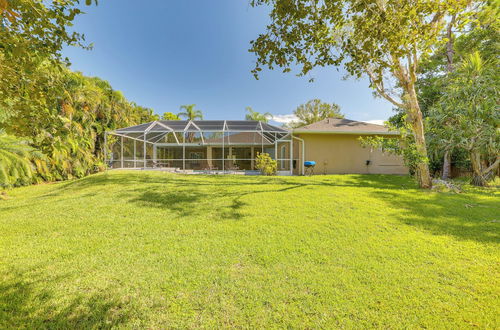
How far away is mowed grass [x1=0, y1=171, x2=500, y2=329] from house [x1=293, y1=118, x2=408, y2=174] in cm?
851

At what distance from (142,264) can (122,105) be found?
1779 cm

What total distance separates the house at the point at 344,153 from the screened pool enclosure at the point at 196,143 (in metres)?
1.49

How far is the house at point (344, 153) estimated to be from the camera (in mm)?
14523

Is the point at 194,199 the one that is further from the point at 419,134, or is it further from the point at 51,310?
the point at 419,134

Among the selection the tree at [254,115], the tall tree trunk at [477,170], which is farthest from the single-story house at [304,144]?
the tree at [254,115]

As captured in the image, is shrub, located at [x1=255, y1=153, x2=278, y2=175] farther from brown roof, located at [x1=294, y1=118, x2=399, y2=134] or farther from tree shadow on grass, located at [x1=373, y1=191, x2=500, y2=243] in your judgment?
tree shadow on grass, located at [x1=373, y1=191, x2=500, y2=243]

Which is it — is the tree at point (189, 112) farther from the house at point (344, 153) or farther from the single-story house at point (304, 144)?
the house at point (344, 153)

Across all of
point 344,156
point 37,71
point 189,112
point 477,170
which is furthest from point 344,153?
point 189,112

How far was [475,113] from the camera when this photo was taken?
9352 millimetres

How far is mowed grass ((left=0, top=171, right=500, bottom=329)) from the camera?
224cm

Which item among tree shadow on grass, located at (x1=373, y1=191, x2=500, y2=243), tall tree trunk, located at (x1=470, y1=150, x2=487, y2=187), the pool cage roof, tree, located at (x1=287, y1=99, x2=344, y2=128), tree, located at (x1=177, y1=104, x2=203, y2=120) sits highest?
tree, located at (x1=287, y1=99, x2=344, y2=128)

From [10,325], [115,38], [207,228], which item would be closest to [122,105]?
[115,38]

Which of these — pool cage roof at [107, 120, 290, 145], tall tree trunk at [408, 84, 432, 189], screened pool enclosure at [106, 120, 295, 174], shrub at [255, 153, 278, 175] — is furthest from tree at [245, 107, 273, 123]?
tall tree trunk at [408, 84, 432, 189]

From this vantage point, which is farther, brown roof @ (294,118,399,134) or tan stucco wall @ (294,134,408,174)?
tan stucco wall @ (294,134,408,174)
